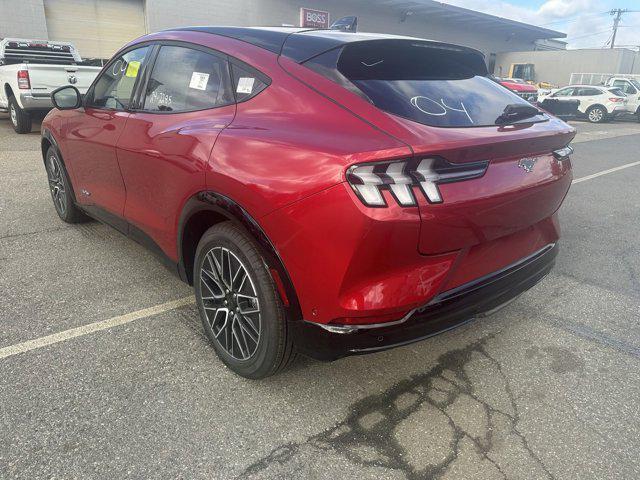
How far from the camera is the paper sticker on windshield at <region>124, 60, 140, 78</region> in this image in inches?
126

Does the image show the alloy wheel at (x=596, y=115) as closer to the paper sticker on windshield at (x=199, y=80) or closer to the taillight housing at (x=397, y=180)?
the paper sticker on windshield at (x=199, y=80)

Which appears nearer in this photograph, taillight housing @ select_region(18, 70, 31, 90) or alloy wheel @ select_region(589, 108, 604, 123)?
taillight housing @ select_region(18, 70, 31, 90)

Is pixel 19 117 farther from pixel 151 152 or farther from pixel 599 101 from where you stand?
pixel 599 101

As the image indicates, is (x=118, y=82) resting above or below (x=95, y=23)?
below

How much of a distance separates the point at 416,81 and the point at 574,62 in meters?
44.7

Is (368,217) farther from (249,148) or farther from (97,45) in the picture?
(97,45)

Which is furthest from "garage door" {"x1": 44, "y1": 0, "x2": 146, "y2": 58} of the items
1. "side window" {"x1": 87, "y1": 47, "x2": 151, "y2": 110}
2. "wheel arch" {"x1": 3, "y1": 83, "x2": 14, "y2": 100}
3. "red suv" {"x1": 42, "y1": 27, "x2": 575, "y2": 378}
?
"red suv" {"x1": 42, "y1": 27, "x2": 575, "y2": 378}

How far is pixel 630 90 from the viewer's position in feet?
73.0

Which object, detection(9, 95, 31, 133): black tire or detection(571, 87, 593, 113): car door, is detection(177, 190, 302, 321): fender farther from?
detection(571, 87, 593, 113): car door

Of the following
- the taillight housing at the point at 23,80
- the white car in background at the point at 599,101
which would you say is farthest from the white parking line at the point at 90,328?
the white car in background at the point at 599,101

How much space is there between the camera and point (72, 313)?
9.93 feet

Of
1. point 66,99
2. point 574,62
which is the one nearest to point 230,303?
point 66,99

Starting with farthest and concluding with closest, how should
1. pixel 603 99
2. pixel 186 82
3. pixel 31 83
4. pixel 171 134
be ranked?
pixel 603 99 → pixel 31 83 → pixel 186 82 → pixel 171 134

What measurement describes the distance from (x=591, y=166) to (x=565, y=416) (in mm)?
8201
